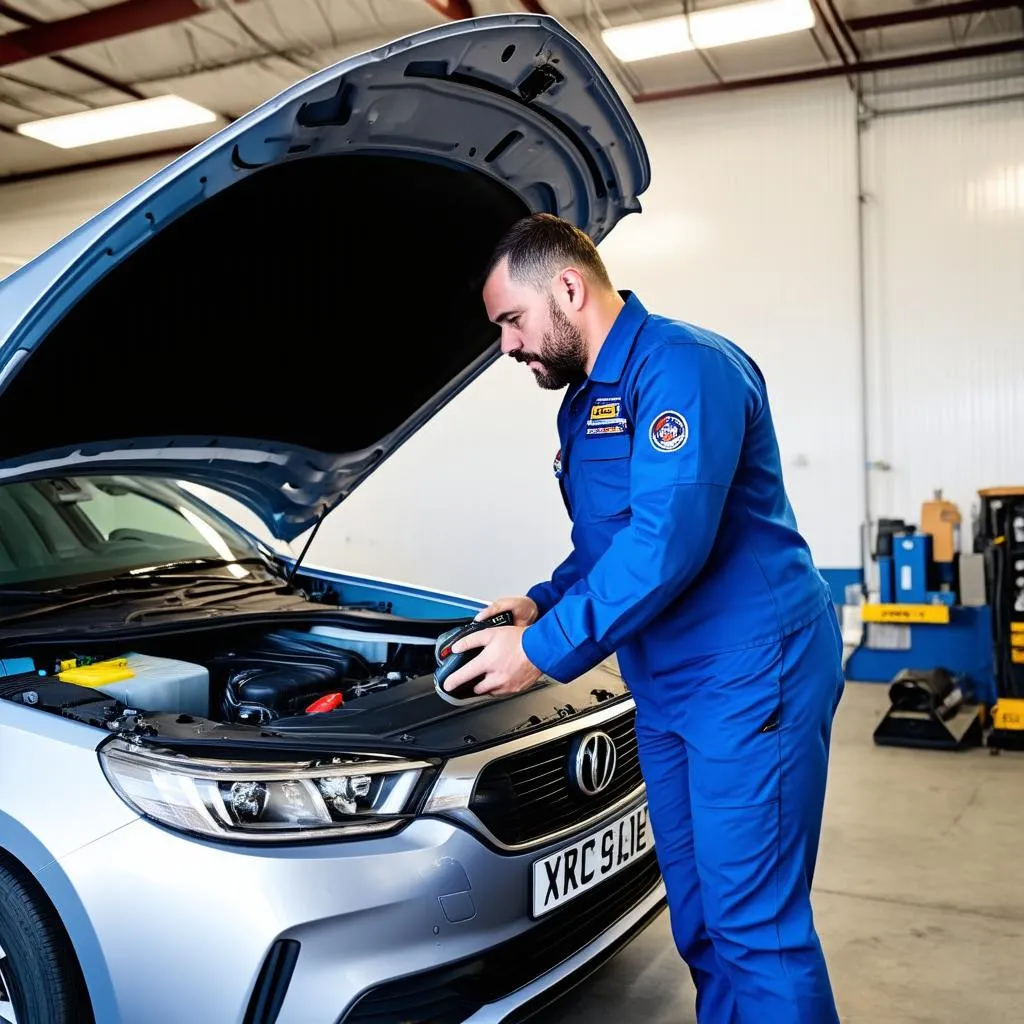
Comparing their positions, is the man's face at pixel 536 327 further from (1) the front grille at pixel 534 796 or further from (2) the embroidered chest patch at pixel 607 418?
(1) the front grille at pixel 534 796

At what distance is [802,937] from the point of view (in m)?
1.54

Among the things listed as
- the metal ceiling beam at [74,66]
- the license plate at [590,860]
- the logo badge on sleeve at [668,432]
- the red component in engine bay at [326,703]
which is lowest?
the license plate at [590,860]

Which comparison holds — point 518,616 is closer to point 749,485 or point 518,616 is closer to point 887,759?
point 749,485

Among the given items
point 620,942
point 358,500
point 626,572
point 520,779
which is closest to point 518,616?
point 520,779

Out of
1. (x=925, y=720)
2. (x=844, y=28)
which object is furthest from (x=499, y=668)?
(x=844, y=28)

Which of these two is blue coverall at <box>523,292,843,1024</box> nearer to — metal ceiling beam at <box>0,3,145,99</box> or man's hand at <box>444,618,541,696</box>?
man's hand at <box>444,618,541,696</box>

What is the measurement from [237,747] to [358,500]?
20.2 ft

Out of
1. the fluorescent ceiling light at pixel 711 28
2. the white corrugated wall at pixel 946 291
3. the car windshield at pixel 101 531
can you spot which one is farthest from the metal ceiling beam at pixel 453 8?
the car windshield at pixel 101 531

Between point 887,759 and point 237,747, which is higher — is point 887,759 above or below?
below

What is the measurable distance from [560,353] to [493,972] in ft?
3.22

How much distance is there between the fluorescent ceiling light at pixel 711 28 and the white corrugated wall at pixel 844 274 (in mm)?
825

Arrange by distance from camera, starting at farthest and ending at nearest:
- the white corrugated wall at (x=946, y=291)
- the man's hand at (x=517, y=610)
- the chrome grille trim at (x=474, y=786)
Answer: the white corrugated wall at (x=946, y=291) → the man's hand at (x=517, y=610) → the chrome grille trim at (x=474, y=786)

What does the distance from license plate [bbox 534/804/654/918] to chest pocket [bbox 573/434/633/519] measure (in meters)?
0.59

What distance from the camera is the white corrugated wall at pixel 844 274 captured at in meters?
5.81
